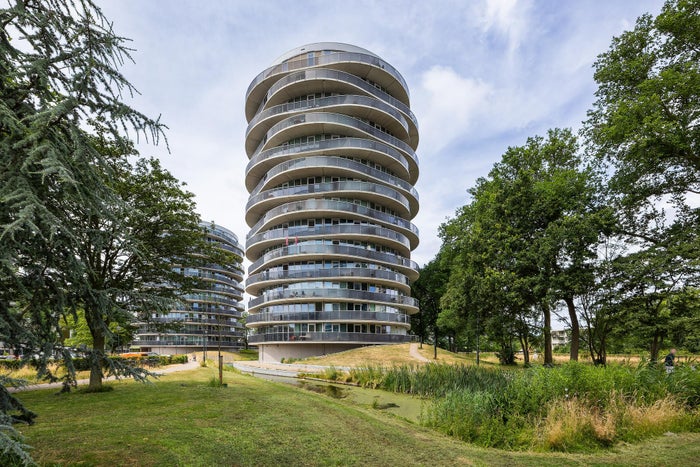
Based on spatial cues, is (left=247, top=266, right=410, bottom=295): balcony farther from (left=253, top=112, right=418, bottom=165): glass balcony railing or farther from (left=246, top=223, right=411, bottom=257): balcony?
(left=253, top=112, right=418, bottom=165): glass balcony railing

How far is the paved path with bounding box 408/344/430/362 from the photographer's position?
104 ft

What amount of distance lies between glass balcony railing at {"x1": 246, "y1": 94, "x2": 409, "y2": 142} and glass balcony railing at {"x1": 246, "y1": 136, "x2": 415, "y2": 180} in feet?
13.5

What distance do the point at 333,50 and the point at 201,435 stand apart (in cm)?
4759

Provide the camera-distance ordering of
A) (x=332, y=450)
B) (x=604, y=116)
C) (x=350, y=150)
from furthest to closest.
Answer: (x=350, y=150) → (x=604, y=116) → (x=332, y=450)

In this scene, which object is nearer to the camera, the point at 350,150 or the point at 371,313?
the point at 371,313

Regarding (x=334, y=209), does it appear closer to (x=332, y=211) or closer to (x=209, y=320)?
(x=332, y=211)

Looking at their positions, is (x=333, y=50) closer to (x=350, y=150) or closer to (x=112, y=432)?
(x=350, y=150)

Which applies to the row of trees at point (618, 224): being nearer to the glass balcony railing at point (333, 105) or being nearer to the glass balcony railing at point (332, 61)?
the glass balcony railing at point (333, 105)

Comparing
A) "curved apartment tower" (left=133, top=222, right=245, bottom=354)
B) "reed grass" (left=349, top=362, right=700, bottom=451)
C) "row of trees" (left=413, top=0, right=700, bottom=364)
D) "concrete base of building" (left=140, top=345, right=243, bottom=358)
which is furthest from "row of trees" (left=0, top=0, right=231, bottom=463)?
"concrete base of building" (left=140, top=345, right=243, bottom=358)

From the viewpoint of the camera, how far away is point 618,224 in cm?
2270

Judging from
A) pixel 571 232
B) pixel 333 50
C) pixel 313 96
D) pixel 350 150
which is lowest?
pixel 571 232

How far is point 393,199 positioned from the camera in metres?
44.0

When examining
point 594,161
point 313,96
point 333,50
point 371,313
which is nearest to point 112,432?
point 594,161

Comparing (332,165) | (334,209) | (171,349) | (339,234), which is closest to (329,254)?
(339,234)
